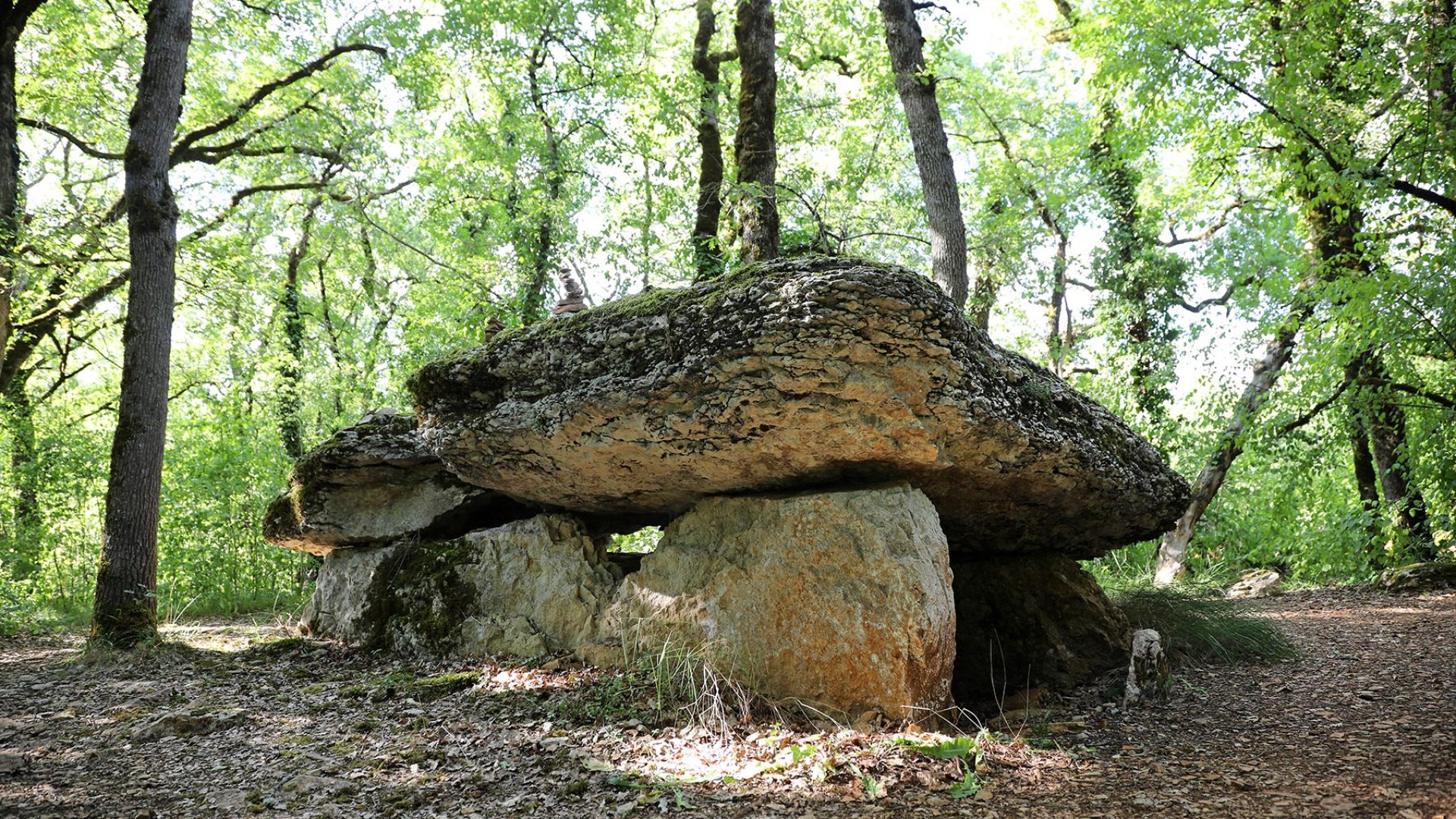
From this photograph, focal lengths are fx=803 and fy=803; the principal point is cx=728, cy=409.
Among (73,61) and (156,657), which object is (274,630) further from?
A: (73,61)

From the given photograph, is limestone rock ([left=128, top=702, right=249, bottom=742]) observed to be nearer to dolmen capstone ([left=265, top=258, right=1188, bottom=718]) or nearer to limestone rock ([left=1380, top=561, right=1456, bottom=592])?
dolmen capstone ([left=265, top=258, right=1188, bottom=718])

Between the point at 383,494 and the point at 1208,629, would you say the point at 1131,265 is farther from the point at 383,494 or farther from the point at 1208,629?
the point at 383,494

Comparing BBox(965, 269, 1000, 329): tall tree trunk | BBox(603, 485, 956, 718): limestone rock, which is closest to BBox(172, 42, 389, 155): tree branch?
BBox(965, 269, 1000, 329): tall tree trunk

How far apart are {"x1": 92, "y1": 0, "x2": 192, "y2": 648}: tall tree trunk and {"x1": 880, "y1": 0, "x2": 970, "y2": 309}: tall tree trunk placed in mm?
6511

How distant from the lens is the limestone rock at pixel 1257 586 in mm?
9383

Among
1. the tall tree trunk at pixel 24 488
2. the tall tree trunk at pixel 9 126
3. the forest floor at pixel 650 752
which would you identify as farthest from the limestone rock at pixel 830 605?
the tall tree trunk at pixel 24 488

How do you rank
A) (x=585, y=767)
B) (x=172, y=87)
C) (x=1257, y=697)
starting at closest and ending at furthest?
(x=585, y=767), (x=1257, y=697), (x=172, y=87)

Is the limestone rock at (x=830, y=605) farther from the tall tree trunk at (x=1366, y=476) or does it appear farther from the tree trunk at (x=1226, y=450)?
the tall tree trunk at (x=1366, y=476)

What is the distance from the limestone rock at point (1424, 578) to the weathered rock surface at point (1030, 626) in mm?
4959

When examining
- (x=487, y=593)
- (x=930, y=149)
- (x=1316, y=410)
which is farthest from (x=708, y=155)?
(x=1316, y=410)

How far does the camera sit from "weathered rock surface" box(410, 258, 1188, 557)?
4176mm

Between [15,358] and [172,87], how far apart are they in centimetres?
907

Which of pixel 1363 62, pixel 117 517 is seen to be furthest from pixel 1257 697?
pixel 117 517

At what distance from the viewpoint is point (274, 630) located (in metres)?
7.64
